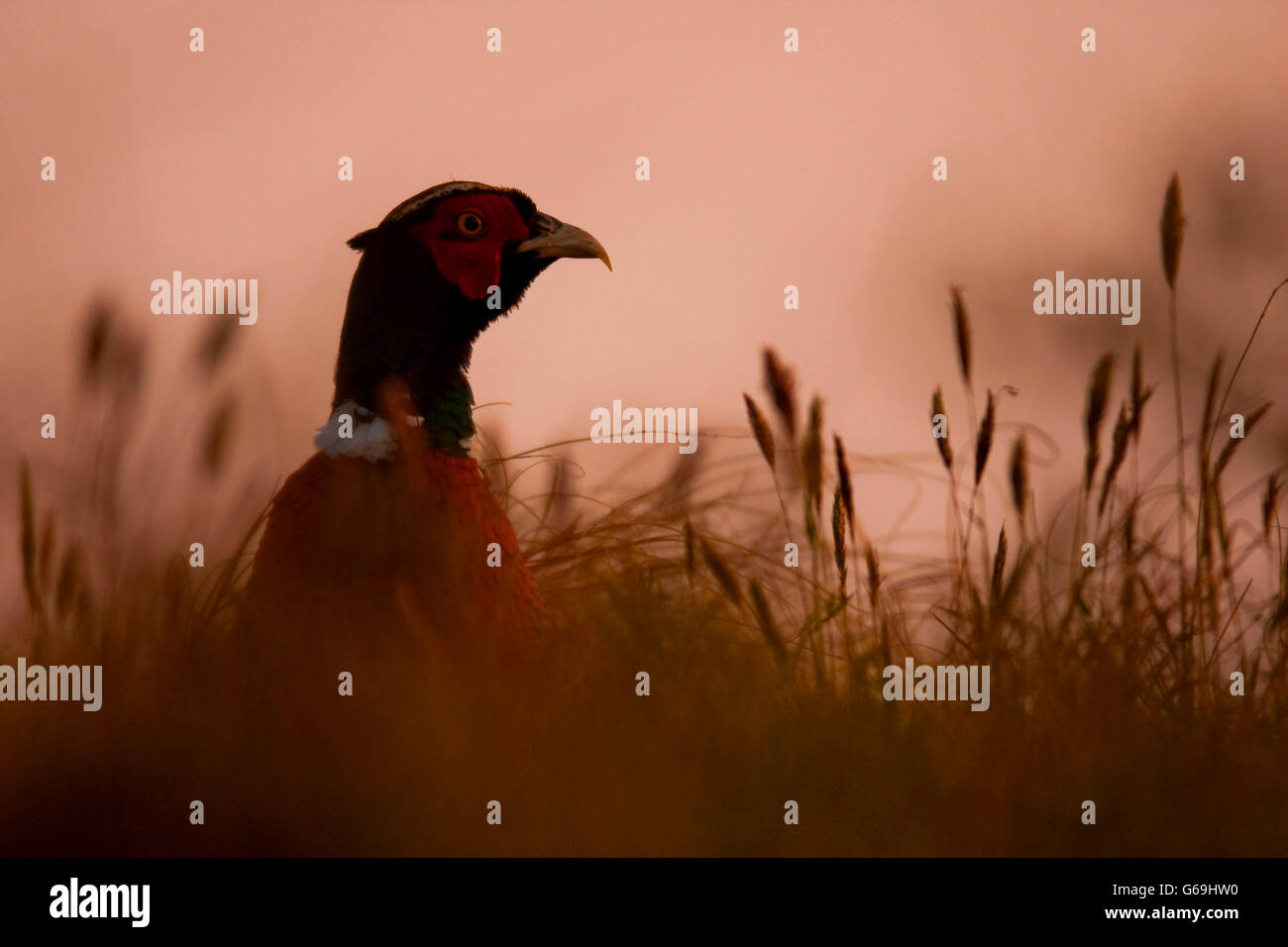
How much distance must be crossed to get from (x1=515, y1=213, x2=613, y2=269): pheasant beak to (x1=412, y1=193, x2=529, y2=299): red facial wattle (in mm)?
62

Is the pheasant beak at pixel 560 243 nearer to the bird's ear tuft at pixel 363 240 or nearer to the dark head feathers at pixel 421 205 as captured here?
the dark head feathers at pixel 421 205

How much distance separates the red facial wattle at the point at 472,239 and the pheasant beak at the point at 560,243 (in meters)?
0.06

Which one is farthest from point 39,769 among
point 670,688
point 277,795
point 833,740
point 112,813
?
point 833,740

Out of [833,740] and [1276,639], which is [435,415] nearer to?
[833,740]

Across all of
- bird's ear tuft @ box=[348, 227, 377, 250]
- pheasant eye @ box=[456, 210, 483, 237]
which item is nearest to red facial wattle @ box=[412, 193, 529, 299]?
pheasant eye @ box=[456, 210, 483, 237]

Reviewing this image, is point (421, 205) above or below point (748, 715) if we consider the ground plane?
above

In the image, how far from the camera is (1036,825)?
7.33 feet

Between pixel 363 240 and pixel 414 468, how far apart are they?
725 mm

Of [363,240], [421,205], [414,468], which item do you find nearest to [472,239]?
[421,205]

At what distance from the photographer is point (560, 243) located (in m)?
3.47

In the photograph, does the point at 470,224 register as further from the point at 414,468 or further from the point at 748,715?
the point at 748,715

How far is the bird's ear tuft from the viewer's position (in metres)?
3.42

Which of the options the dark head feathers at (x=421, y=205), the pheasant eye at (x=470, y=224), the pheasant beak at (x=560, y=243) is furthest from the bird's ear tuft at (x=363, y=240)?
the pheasant beak at (x=560, y=243)

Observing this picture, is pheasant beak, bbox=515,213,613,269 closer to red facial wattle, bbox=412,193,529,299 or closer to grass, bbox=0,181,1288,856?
red facial wattle, bbox=412,193,529,299
